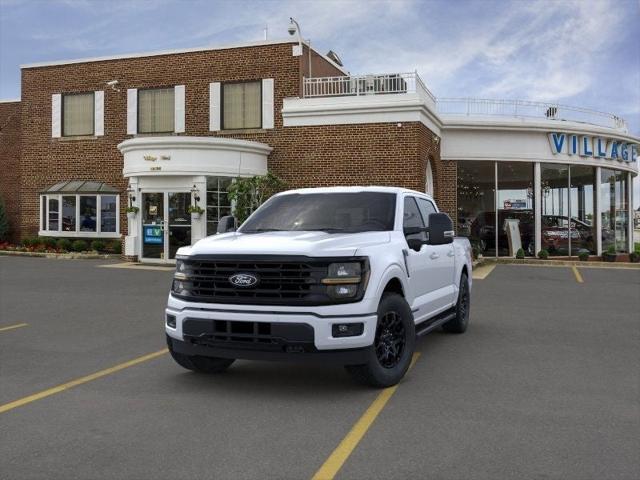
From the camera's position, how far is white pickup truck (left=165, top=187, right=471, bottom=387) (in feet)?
17.1

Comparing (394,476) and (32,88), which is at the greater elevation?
(32,88)

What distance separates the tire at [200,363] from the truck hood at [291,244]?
100cm

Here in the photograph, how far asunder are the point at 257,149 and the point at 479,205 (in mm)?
8559

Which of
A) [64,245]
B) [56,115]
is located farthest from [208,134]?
[56,115]

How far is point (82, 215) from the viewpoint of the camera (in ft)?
77.2

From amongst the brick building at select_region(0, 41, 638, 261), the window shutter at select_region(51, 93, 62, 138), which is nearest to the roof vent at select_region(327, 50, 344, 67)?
the brick building at select_region(0, 41, 638, 261)

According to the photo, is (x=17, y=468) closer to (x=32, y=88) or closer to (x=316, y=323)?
(x=316, y=323)

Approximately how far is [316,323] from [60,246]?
20162mm

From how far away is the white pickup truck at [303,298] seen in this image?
5.21 metres

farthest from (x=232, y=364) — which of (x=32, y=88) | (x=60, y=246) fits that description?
(x=32, y=88)

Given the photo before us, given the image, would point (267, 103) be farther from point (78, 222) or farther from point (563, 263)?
point (563, 263)

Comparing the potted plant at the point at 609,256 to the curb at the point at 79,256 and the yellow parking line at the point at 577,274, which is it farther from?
the curb at the point at 79,256

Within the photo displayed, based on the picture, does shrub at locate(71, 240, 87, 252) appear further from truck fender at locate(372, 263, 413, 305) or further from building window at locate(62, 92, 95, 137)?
truck fender at locate(372, 263, 413, 305)

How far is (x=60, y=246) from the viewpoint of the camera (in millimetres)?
22953
